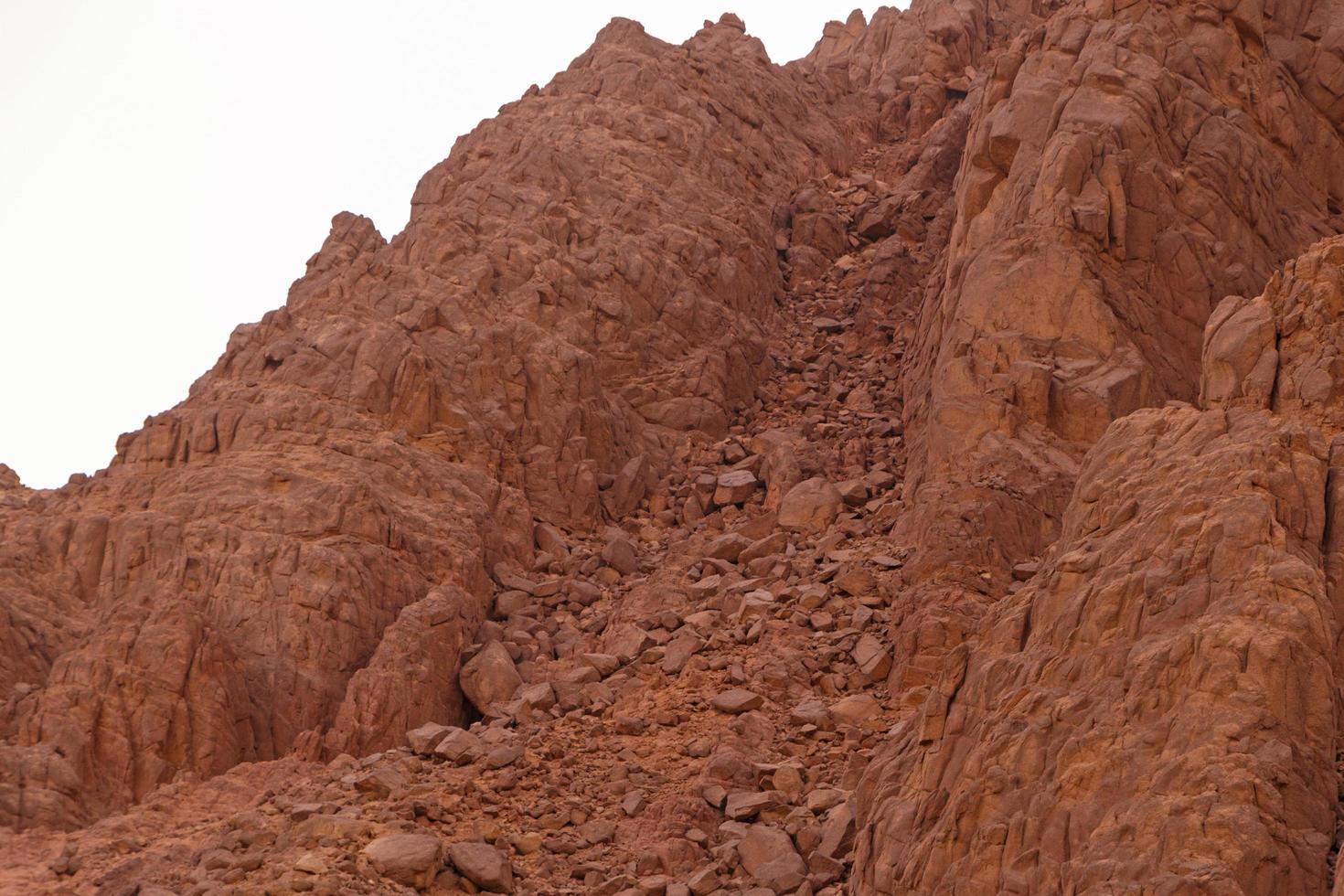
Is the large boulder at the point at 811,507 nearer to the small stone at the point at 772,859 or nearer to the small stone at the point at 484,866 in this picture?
the small stone at the point at 772,859

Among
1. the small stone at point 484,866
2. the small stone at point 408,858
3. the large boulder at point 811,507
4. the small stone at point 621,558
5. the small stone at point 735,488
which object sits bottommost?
the small stone at point 484,866

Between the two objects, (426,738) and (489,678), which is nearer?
(426,738)

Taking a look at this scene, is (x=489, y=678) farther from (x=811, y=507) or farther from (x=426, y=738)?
(x=811, y=507)

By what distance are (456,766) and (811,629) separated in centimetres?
437

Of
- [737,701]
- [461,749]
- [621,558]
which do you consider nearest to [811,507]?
[621,558]

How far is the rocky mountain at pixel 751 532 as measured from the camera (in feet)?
44.5

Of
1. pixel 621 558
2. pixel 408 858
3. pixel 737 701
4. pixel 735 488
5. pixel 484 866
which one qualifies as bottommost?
pixel 484 866

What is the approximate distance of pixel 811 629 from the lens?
68.6 ft

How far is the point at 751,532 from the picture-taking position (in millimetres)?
23844

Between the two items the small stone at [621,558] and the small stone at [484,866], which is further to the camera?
the small stone at [621,558]

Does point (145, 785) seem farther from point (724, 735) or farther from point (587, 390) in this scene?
point (587, 390)

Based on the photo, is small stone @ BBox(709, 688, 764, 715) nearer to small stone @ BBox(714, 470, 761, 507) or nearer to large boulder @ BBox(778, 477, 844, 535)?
large boulder @ BBox(778, 477, 844, 535)

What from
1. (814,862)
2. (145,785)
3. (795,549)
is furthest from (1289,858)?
(145,785)

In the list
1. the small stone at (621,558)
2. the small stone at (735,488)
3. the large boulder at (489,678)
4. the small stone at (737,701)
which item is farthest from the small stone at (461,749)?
the small stone at (735,488)
